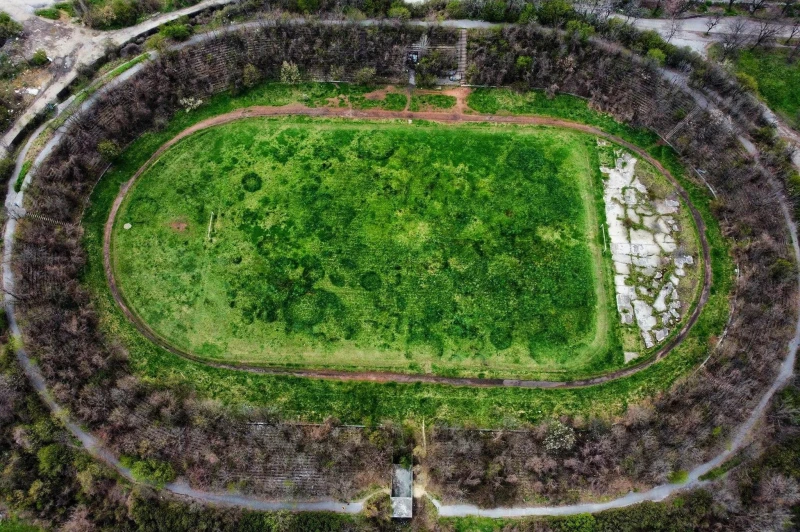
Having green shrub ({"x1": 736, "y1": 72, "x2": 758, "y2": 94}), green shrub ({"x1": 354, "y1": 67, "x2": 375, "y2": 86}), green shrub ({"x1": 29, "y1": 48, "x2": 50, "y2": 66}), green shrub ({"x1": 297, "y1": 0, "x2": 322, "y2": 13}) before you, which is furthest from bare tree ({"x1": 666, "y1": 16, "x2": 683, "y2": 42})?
green shrub ({"x1": 29, "y1": 48, "x2": 50, "y2": 66})

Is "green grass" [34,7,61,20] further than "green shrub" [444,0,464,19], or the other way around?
"green shrub" [444,0,464,19]

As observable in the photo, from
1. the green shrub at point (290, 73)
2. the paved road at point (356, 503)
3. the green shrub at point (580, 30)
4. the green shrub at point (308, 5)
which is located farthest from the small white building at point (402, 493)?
the green shrub at point (308, 5)

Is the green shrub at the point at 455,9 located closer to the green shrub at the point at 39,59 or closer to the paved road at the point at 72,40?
the paved road at the point at 72,40

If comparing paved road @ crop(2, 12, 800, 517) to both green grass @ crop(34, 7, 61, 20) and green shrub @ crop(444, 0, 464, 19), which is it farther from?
green shrub @ crop(444, 0, 464, 19)

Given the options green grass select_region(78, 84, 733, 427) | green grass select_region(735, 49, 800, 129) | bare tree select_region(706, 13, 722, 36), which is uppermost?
bare tree select_region(706, 13, 722, 36)

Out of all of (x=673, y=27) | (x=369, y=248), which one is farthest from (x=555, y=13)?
(x=369, y=248)

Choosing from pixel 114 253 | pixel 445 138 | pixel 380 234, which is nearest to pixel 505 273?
pixel 380 234
